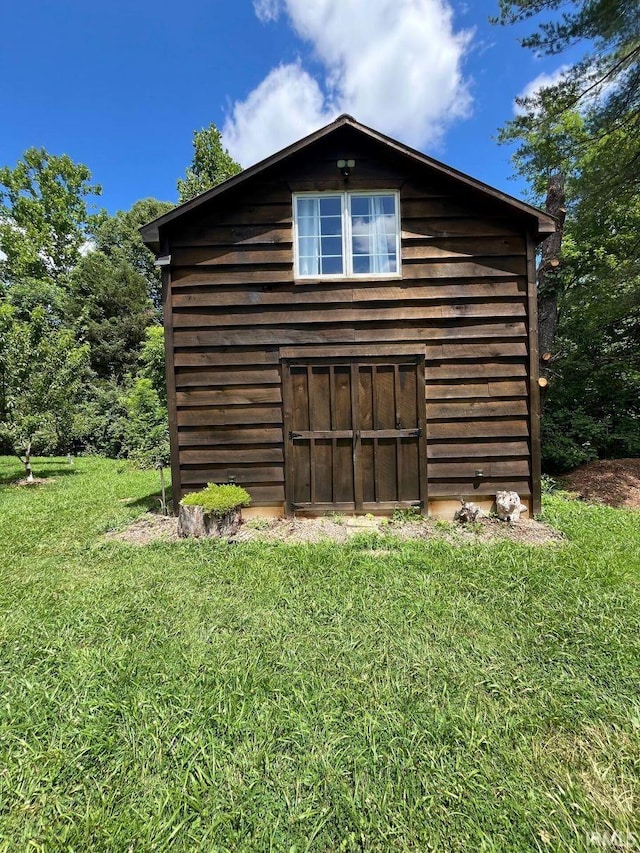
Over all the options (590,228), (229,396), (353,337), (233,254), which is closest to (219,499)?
(229,396)

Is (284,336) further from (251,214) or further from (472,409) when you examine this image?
(472,409)

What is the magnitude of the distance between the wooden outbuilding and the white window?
0.02 meters

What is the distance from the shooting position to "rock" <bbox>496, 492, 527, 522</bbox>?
16.5 feet

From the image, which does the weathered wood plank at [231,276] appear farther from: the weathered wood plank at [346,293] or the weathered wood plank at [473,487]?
the weathered wood plank at [473,487]

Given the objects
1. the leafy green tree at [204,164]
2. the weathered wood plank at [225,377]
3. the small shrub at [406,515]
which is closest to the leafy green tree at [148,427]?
the weathered wood plank at [225,377]

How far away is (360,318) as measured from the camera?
5.28m

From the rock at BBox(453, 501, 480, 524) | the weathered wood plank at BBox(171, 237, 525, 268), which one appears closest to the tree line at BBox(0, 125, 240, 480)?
the weathered wood plank at BBox(171, 237, 525, 268)

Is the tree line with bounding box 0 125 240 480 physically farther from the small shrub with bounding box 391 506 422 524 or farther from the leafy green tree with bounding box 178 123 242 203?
the small shrub with bounding box 391 506 422 524

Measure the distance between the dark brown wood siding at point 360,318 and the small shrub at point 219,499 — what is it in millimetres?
402

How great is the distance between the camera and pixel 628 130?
6.67m

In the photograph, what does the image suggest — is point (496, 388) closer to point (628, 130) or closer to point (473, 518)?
point (473, 518)

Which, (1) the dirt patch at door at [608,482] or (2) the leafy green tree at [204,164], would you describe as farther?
(2) the leafy green tree at [204,164]

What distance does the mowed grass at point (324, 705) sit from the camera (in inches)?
61.2

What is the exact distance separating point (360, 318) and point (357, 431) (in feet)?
4.97
